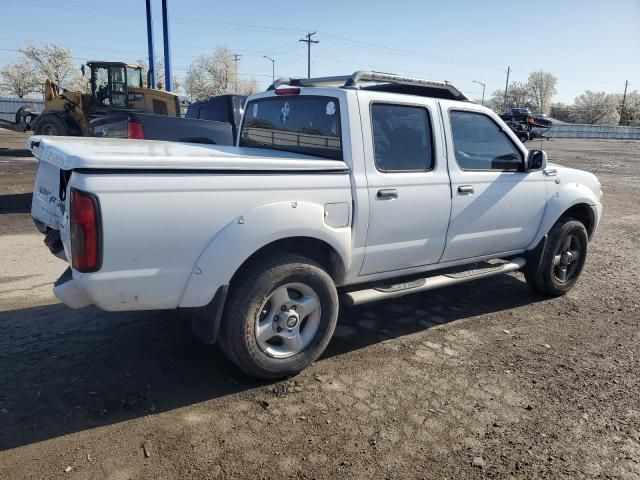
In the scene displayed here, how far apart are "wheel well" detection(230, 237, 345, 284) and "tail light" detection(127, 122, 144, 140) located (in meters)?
5.61

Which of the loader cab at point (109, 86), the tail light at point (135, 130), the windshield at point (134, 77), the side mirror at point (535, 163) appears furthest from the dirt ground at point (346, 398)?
the windshield at point (134, 77)

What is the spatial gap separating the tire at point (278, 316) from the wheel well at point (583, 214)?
127 inches

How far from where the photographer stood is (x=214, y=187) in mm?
2955

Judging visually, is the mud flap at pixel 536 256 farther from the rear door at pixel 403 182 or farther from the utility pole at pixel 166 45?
the utility pole at pixel 166 45

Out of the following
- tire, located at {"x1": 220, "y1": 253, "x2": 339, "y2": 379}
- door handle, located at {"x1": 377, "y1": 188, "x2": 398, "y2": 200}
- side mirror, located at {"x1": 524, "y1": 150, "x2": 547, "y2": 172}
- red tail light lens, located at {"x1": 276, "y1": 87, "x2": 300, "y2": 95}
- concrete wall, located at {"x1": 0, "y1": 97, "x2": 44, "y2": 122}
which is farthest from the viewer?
concrete wall, located at {"x1": 0, "y1": 97, "x2": 44, "y2": 122}

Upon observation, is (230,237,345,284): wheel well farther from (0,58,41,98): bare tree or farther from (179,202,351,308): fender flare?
(0,58,41,98): bare tree

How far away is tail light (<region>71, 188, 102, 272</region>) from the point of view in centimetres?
262

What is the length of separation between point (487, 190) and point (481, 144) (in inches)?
17.8

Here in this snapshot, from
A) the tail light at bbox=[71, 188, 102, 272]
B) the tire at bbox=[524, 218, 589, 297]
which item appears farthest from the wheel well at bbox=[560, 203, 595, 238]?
the tail light at bbox=[71, 188, 102, 272]

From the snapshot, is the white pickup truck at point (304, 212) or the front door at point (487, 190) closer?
the white pickup truck at point (304, 212)

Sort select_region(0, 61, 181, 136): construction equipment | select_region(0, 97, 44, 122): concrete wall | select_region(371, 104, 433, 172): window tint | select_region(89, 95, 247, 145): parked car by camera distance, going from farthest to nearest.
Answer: select_region(0, 97, 44, 122): concrete wall < select_region(0, 61, 181, 136): construction equipment < select_region(89, 95, 247, 145): parked car < select_region(371, 104, 433, 172): window tint

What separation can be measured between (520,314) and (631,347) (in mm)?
956

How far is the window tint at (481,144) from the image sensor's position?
438 cm

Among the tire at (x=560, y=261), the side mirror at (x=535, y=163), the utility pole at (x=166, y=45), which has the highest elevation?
the utility pole at (x=166, y=45)
